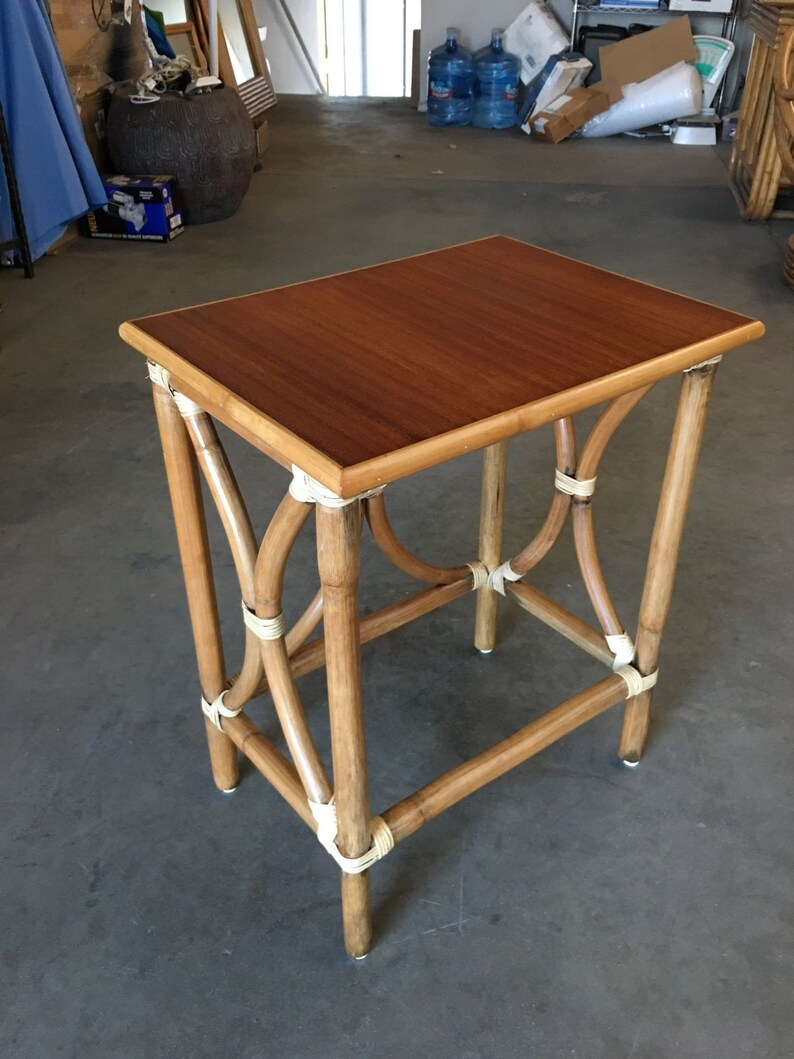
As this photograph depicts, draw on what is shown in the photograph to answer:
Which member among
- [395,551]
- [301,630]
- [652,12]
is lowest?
[301,630]

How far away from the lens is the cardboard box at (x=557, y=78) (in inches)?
221

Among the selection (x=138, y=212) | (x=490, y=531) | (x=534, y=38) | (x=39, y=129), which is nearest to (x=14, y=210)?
(x=39, y=129)

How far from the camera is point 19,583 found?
6.15 feet

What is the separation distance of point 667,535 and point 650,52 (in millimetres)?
5274

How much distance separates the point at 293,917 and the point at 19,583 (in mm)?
996

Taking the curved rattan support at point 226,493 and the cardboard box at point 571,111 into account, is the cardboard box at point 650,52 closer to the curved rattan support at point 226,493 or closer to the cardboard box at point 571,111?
the cardboard box at point 571,111

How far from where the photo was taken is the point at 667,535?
1.27 m

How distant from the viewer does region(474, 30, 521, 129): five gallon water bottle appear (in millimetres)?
5887

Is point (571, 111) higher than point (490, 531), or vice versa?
point (490, 531)

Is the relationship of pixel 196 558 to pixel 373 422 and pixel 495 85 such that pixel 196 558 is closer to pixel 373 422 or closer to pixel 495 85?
pixel 373 422

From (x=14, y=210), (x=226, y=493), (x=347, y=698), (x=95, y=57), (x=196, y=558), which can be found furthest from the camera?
(x=95, y=57)

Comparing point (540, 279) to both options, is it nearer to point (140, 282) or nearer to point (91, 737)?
point (91, 737)

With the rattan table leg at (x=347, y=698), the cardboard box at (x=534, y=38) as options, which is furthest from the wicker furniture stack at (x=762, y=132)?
the rattan table leg at (x=347, y=698)

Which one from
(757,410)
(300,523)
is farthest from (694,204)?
(300,523)
